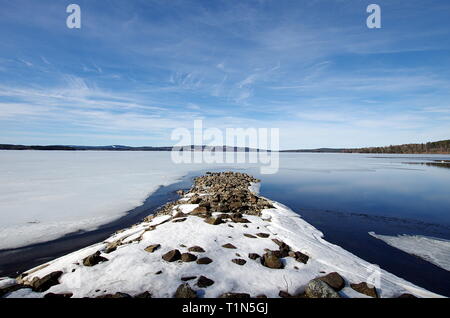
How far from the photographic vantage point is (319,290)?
444cm

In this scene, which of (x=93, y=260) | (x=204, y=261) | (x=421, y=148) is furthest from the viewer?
(x=421, y=148)

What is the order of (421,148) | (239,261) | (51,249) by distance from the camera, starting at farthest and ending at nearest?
(421,148) < (51,249) < (239,261)

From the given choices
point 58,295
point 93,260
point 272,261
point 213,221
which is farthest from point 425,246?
point 58,295

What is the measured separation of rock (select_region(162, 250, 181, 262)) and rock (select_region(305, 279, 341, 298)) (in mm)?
3015

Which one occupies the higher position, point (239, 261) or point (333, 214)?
point (239, 261)

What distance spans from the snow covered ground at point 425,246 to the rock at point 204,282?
681 centimetres

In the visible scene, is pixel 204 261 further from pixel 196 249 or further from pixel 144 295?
pixel 144 295

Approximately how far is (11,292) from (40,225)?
5.49 meters

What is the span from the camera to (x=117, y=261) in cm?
540

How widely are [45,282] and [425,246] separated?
1116 cm

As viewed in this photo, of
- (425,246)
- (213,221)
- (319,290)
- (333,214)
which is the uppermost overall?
(213,221)

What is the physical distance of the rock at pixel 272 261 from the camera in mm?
5418

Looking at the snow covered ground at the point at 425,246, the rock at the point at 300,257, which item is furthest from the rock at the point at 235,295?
the snow covered ground at the point at 425,246

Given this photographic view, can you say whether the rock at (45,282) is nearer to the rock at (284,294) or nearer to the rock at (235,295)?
the rock at (235,295)
